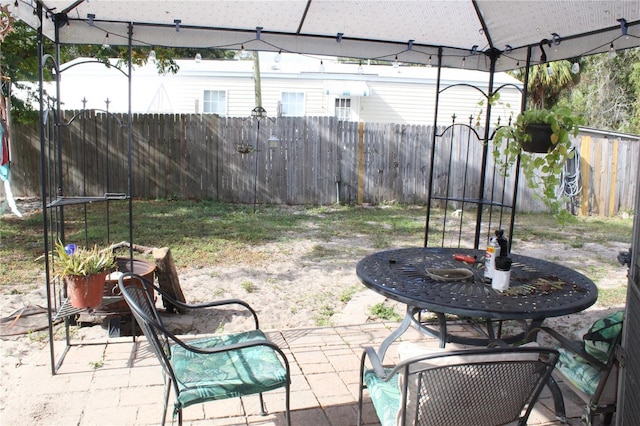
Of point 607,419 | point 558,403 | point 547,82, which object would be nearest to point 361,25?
point 558,403

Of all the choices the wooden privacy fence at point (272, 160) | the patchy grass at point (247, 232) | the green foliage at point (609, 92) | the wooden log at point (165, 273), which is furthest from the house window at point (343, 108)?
the wooden log at point (165, 273)

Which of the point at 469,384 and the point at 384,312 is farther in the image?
the point at 384,312

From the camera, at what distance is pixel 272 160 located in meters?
9.82

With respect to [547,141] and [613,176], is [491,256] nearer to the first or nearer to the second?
[547,141]

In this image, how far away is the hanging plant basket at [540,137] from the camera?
2.48 meters

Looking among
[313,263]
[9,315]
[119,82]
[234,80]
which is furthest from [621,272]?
[119,82]

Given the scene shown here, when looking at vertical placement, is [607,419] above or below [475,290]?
below

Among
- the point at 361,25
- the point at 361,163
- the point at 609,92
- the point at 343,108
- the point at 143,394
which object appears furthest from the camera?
the point at 609,92

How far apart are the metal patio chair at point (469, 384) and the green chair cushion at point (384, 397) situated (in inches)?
2.7

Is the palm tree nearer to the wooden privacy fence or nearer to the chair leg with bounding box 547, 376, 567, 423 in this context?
the wooden privacy fence

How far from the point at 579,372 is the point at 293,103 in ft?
37.7

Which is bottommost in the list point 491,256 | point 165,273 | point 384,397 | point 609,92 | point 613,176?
point 165,273

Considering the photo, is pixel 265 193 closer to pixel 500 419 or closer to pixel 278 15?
pixel 278 15

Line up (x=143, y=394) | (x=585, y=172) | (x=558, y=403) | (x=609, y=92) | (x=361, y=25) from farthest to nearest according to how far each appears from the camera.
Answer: (x=609, y=92)
(x=585, y=172)
(x=361, y=25)
(x=143, y=394)
(x=558, y=403)
